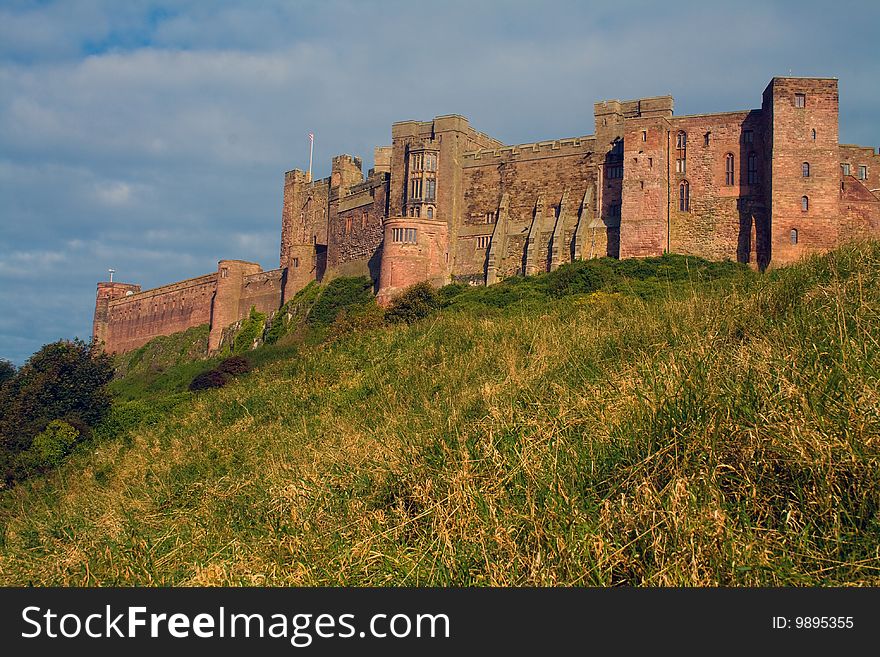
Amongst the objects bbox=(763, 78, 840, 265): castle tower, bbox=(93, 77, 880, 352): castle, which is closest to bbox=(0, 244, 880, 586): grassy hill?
bbox=(763, 78, 840, 265): castle tower

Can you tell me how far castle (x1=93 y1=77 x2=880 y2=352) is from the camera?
33500 mm

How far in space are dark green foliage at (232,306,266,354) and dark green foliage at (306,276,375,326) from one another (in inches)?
224

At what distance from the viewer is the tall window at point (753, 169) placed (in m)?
35.7

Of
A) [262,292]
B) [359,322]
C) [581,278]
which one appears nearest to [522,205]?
[581,278]

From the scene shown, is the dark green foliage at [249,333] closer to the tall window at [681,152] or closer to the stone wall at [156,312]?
the stone wall at [156,312]

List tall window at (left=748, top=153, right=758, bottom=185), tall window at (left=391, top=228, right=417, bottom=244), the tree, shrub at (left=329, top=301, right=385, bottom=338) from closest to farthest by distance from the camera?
1. the tree
2. shrub at (left=329, top=301, right=385, bottom=338)
3. tall window at (left=748, top=153, right=758, bottom=185)
4. tall window at (left=391, top=228, right=417, bottom=244)

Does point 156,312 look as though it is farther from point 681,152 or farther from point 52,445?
point 681,152

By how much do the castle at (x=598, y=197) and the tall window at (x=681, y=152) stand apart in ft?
0.19

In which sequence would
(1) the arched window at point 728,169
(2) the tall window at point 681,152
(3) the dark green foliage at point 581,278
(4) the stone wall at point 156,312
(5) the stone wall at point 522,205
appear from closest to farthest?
(3) the dark green foliage at point 581,278 < (1) the arched window at point 728,169 < (2) the tall window at point 681,152 < (5) the stone wall at point 522,205 < (4) the stone wall at point 156,312

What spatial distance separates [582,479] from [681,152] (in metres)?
32.1

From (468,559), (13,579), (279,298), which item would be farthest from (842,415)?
(279,298)

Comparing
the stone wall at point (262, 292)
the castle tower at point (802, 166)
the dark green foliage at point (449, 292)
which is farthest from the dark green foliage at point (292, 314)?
the castle tower at point (802, 166)

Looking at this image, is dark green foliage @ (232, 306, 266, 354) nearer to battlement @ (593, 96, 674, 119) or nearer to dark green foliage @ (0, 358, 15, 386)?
dark green foliage @ (0, 358, 15, 386)

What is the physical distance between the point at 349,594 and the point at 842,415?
153 inches
